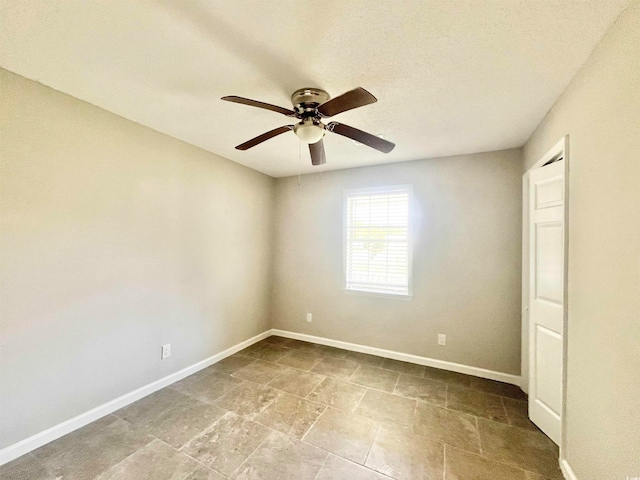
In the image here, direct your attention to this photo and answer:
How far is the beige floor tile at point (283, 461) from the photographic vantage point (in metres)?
1.56

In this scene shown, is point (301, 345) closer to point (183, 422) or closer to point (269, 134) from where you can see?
point (183, 422)

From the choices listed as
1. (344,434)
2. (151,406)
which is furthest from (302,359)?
(151,406)

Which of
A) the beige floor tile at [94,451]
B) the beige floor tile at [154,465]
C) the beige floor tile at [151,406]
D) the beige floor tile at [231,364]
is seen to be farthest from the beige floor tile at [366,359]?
the beige floor tile at [94,451]

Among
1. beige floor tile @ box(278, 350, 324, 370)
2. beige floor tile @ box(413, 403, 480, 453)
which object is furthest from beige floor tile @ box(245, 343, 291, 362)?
beige floor tile @ box(413, 403, 480, 453)

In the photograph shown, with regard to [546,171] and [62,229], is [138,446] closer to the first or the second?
[62,229]

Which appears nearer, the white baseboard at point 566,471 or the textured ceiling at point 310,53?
the textured ceiling at point 310,53

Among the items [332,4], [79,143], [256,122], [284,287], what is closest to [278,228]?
[284,287]

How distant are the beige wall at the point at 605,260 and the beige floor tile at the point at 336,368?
1.79 metres

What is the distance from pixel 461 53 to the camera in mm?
1391

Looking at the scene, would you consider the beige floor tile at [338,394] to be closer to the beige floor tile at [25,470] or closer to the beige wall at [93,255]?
the beige wall at [93,255]

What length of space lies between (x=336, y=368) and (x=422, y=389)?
0.94 m

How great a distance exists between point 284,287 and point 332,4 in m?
3.46

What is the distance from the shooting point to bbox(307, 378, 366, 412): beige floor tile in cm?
229

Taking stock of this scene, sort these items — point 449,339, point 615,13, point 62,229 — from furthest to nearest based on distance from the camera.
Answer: point 449,339, point 62,229, point 615,13
